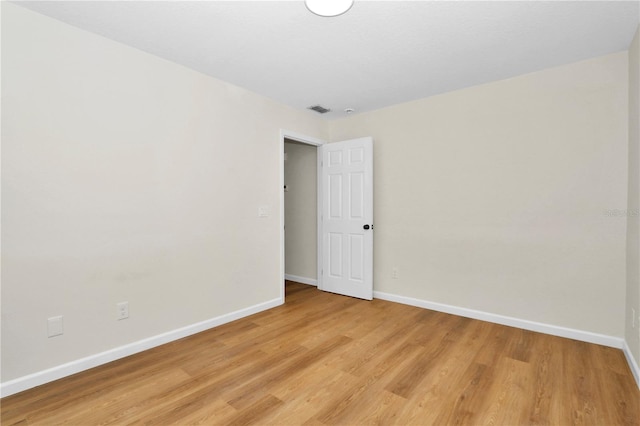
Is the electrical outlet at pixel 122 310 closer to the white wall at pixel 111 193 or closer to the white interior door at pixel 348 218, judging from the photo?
the white wall at pixel 111 193

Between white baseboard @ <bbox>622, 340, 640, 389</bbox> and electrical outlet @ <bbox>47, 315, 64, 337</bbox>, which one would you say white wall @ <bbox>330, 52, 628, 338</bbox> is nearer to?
white baseboard @ <bbox>622, 340, 640, 389</bbox>

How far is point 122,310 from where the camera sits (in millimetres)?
2479

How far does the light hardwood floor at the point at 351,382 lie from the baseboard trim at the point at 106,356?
6 cm

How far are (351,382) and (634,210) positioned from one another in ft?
8.35

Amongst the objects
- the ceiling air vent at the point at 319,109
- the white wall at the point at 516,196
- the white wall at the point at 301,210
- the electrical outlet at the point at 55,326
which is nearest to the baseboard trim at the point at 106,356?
the electrical outlet at the point at 55,326

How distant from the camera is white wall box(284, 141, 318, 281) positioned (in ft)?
15.9

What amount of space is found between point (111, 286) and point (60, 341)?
0.46 m

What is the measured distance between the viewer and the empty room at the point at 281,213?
1.99 metres

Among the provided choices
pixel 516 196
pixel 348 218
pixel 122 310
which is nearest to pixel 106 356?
pixel 122 310

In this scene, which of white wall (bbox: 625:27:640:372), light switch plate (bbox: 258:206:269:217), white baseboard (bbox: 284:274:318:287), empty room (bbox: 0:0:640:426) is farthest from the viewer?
white baseboard (bbox: 284:274:318:287)

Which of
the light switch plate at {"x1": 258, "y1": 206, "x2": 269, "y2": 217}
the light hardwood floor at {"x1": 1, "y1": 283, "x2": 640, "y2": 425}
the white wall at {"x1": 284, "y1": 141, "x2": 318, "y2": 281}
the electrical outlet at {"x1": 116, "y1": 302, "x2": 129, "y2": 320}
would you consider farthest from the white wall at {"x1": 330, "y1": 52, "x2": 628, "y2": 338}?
the electrical outlet at {"x1": 116, "y1": 302, "x2": 129, "y2": 320}

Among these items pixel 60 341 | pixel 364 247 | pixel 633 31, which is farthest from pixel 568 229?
pixel 60 341

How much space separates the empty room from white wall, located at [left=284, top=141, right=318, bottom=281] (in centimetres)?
97

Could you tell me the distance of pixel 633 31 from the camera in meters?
2.28
